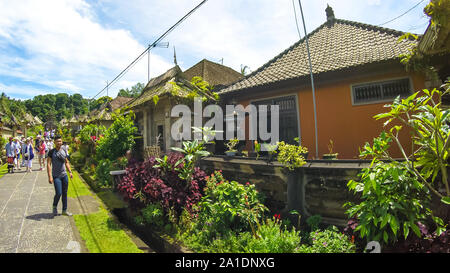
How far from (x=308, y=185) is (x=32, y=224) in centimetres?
622

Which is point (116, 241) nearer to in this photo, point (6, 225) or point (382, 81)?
point (6, 225)

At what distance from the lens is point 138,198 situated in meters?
6.20

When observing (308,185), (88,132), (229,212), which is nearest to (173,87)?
(229,212)

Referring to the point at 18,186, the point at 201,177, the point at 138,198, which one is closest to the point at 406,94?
the point at 201,177

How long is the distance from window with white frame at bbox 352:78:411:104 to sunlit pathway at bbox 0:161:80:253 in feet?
27.6

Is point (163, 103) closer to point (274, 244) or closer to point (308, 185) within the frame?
point (308, 185)

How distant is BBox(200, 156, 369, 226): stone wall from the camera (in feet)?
14.5

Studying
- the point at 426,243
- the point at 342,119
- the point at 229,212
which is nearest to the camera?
the point at 426,243

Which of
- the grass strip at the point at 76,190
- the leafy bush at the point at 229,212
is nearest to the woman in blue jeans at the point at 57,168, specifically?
the grass strip at the point at 76,190

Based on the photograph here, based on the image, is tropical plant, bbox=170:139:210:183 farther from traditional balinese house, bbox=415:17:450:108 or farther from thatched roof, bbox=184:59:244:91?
thatched roof, bbox=184:59:244:91

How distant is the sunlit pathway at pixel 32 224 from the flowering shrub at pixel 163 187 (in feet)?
5.12

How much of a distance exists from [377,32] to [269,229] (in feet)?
29.1

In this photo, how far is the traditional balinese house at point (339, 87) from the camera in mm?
6793

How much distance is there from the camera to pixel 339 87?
7602 mm
